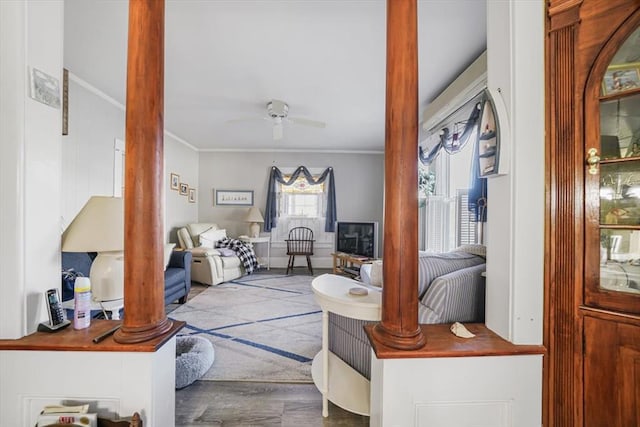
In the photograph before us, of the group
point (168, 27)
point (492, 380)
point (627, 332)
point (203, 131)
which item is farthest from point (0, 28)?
point (203, 131)

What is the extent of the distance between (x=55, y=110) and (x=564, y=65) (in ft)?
7.12

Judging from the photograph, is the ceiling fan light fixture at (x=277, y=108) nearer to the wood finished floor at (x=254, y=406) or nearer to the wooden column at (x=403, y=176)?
the wooden column at (x=403, y=176)

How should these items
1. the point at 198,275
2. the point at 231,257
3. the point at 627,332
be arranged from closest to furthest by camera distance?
1. the point at 627,332
2. the point at 198,275
3. the point at 231,257

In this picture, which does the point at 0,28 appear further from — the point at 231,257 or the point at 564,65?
the point at 231,257

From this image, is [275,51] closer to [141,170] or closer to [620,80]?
[141,170]

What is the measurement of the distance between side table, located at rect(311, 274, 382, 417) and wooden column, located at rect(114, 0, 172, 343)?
33.1 inches

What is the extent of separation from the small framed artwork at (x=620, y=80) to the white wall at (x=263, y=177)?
5144mm

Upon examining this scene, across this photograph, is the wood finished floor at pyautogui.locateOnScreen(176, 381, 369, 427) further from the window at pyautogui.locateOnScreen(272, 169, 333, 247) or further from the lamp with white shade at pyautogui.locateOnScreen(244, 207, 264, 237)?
the window at pyautogui.locateOnScreen(272, 169, 333, 247)

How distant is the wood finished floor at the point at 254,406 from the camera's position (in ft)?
5.22

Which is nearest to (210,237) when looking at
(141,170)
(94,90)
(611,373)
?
(94,90)

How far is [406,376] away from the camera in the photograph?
107 centimetres

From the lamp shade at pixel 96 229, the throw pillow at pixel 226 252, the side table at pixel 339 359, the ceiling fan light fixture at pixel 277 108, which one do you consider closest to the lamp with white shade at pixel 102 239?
the lamp shade at pixel 96 229

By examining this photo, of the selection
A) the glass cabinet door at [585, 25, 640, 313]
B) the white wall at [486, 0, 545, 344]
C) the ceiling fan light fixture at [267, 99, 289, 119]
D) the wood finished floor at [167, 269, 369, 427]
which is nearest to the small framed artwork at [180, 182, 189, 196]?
the ceiling fan light fixture at [267, 99, 289, 119]

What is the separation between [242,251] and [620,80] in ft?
16.7
